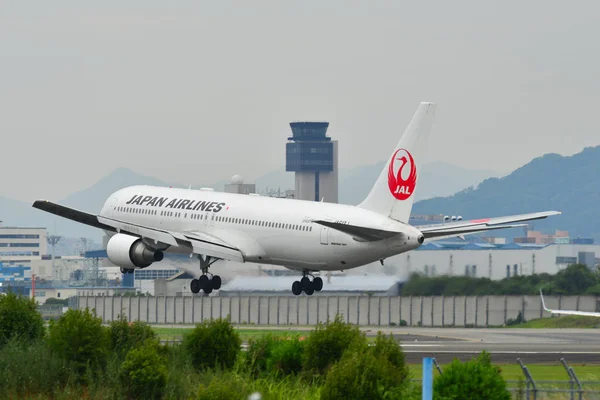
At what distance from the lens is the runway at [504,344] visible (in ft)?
207

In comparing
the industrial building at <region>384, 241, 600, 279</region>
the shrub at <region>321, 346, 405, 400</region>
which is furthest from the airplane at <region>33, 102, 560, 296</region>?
the shrub at <region>321, 346, 405, 400</region>

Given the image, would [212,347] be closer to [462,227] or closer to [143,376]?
[143,376]

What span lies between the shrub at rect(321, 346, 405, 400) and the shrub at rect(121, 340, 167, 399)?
5.47 m

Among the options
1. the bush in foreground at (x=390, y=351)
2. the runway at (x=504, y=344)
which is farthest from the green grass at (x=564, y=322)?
the bush in foreground at (x=390, y=351)

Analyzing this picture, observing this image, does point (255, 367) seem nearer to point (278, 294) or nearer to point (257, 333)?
point (257, 333)

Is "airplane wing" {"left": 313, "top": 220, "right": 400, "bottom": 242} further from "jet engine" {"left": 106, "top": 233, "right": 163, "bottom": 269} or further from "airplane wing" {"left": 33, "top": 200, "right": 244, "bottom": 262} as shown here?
"jet engine" {"left": 106, "top": 233, "right": 163, "bottom": 269}

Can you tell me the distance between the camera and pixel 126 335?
4762 cm

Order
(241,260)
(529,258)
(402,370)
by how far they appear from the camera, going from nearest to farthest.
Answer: (402,370)
(241,260)
(529,258)

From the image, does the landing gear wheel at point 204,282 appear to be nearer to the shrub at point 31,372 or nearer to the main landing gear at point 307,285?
the main landing gear at point 307,285

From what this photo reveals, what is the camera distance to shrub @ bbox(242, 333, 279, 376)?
158 ft

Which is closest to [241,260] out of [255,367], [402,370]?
[255,367]

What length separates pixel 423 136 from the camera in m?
74.1

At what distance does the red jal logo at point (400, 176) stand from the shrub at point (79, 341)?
30665mm

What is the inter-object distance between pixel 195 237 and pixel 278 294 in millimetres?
18484
